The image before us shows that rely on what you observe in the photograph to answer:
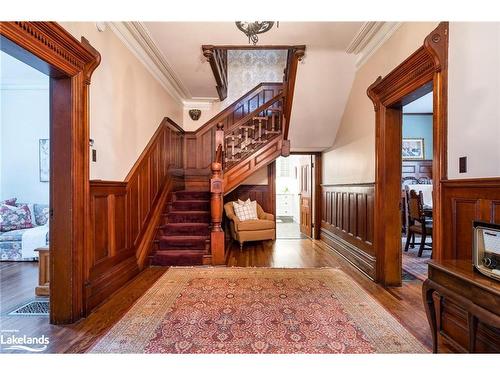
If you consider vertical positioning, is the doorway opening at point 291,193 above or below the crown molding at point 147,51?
below

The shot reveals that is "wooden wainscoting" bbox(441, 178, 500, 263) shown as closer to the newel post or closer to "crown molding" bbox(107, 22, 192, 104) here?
the newel post

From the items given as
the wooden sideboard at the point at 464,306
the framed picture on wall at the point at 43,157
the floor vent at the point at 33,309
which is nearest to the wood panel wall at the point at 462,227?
the wooden sideboard at the point at 464,306

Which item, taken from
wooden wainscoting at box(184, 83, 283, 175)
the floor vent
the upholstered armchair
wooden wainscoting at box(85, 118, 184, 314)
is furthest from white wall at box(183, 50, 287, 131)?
the floor vent

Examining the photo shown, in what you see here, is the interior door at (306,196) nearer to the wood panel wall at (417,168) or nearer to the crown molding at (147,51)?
the wood panel wall at (417,168)

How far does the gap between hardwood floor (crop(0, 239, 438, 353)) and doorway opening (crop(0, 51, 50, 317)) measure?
687mm

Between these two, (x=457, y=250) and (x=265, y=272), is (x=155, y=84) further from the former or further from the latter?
(x=457, y=250)

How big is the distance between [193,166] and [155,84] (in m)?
2.13

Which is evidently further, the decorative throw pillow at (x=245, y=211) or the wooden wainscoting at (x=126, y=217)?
the decorative throw pillow at (x=245, y=211)

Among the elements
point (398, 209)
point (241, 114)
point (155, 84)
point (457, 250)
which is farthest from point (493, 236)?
point (241, 114)

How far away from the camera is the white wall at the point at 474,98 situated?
1.70 m

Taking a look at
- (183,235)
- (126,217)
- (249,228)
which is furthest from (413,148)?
(126,217)

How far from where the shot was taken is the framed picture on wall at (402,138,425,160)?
682cm

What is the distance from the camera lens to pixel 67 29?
2.14m

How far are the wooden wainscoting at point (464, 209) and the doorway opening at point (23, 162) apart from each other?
5.02 meters
